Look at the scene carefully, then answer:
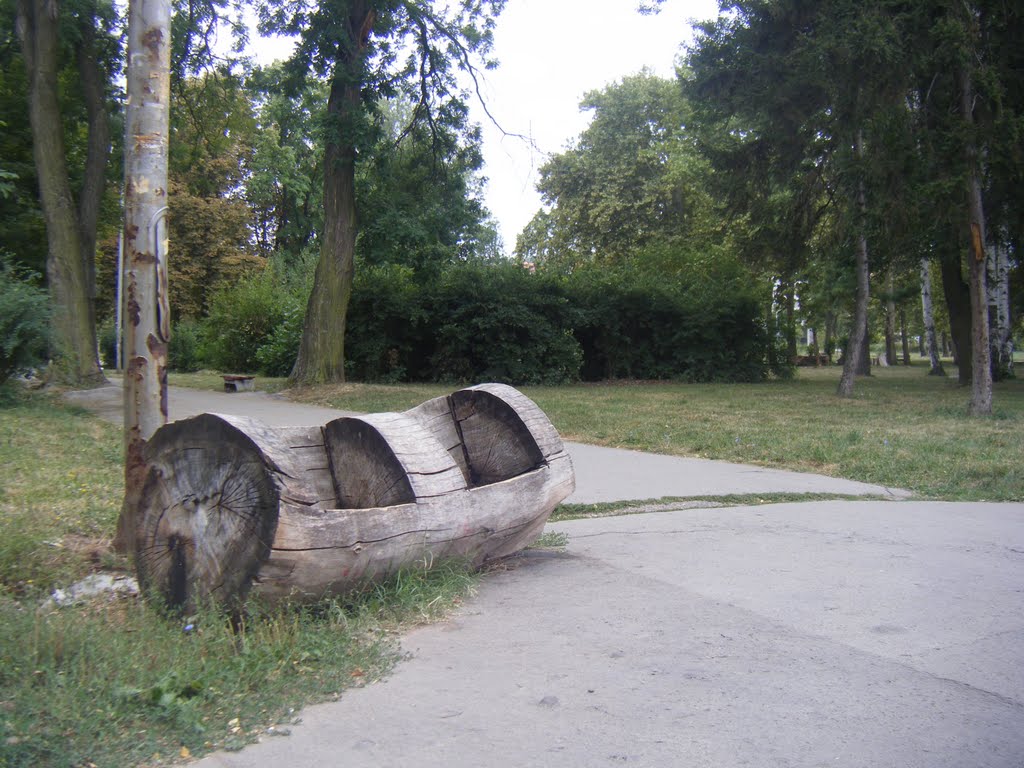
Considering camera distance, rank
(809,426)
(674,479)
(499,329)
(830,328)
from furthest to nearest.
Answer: (830,328) < (499,329) < (809,426) < (674,479)

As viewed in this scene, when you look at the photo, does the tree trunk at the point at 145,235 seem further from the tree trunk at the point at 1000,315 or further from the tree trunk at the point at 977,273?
the tree trunk at the point at 1000,315

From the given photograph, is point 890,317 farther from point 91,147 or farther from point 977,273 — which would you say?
point 91,147

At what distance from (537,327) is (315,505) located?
1855 cm

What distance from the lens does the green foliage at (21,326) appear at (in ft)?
42.1

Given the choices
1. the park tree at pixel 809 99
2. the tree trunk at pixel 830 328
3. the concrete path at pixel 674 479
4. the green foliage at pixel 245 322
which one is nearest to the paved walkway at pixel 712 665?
the concrete path at pixel 674 479

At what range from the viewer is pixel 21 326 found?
12.9 m

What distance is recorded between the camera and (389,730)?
320 cm

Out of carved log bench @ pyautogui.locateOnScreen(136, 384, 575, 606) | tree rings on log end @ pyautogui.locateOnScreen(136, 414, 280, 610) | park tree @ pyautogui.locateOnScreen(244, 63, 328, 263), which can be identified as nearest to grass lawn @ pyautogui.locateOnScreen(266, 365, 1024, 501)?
carved log bench @ pyautogui.locateOnScreen(136, 384, 575, 606)

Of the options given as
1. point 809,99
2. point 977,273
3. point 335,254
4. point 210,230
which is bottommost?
point 977,273

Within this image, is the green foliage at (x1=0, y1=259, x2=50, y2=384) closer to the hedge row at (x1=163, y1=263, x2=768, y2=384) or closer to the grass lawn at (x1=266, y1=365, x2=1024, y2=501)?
the grass lawn at (x1=266, y1=365, x2=1024, y2=501)

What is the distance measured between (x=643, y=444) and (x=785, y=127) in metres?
12.4

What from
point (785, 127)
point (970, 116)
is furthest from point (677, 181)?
point (970, 116)

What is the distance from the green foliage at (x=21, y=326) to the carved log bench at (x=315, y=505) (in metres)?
9.81

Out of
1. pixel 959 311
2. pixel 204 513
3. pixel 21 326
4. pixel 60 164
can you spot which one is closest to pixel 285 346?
pixel 60 164
